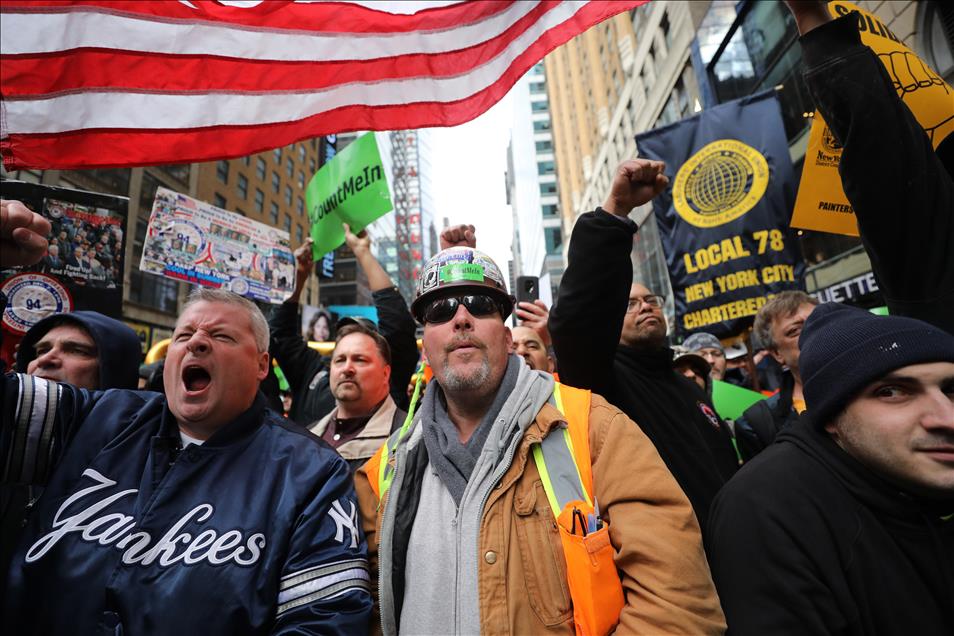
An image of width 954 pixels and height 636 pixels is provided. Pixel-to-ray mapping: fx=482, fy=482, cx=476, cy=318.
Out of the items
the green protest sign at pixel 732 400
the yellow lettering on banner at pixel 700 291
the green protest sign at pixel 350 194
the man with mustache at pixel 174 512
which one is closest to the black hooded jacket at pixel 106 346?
the man with mustache at pixel 174 512

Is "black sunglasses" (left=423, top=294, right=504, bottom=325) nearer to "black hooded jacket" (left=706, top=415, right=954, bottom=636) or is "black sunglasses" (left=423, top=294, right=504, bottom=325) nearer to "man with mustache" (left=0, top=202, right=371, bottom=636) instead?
"man with mustache" (left=0, top=202, right=371, bottom=636)

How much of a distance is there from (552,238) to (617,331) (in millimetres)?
64678

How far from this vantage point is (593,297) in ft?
7.19

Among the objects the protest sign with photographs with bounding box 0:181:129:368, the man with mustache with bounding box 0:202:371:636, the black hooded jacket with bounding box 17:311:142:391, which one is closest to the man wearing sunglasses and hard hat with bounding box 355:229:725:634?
the man with mustache with bounding box 0:202:371:636

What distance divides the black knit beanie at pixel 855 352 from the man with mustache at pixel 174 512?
1.78m

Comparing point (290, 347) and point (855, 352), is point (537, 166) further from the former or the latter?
point (855, 352)

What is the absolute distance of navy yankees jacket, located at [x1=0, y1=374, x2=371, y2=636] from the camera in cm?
157

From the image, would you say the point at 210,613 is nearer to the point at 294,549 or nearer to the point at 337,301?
the point at 294,549

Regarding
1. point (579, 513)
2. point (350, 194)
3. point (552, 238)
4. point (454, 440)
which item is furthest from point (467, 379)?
point (552, 238)

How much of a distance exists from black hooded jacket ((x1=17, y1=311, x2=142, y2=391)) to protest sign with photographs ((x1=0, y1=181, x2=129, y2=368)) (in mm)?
1410

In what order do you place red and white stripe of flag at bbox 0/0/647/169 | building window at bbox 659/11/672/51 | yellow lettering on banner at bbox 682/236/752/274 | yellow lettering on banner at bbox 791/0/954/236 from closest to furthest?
yellow lettering on banner at bbox 791/0/954/236, red and white stripe of flag at bbox 0/0/647/169, yellow lettering on banner at bbox 682/236/752/274, building window at bbox 659/11/672/51

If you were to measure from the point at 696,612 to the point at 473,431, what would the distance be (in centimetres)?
98

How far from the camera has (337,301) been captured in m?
56.3

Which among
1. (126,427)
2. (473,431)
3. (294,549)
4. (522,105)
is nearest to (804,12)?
(473,431)
